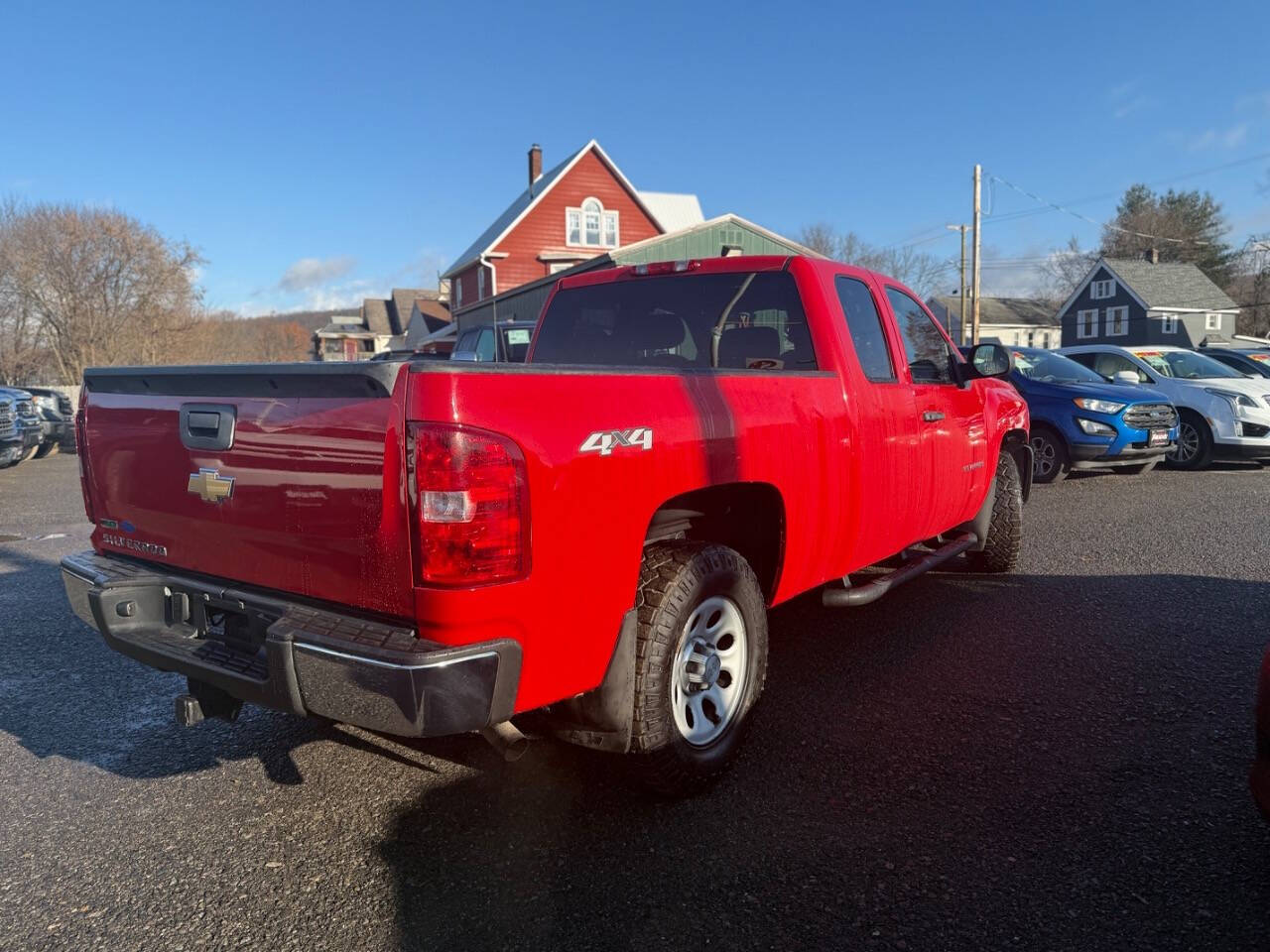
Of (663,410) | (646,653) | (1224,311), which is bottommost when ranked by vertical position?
(646,653)

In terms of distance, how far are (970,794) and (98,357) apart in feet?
110

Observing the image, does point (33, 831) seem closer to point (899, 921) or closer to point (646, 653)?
point (646, 653)

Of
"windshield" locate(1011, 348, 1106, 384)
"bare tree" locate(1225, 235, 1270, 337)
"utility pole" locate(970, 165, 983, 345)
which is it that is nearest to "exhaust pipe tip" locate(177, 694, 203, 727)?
"windshield" locate(1011, 348, 1106, 384)

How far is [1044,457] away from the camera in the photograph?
34.3 ft

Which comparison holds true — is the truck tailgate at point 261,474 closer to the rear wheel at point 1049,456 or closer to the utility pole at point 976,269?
the rear wheel at point 1049,456

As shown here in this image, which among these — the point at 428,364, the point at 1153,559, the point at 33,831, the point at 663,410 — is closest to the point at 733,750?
the point at 663,410

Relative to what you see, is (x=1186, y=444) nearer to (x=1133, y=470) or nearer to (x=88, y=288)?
(x=1133, y=470)

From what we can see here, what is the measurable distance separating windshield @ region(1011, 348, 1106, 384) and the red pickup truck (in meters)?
7.42

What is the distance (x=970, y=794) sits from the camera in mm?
3080

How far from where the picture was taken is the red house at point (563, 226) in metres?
34.8

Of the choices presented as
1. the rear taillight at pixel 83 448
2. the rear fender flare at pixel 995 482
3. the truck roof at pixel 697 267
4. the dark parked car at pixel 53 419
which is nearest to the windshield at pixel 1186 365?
the rear fender flare at pixel 995 482

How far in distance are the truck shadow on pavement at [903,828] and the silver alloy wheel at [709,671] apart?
24 centimetres

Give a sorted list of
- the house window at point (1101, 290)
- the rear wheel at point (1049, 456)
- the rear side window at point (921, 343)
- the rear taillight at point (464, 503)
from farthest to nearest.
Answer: the house window at point (1101, 290)
the rear wheel at point (1049, 456)
the rear side window at point (921, 343)
the rear taillight at point (464, 503)

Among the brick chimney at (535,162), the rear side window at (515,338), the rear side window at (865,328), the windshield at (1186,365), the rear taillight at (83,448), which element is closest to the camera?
the rear taillight at (83,448)
